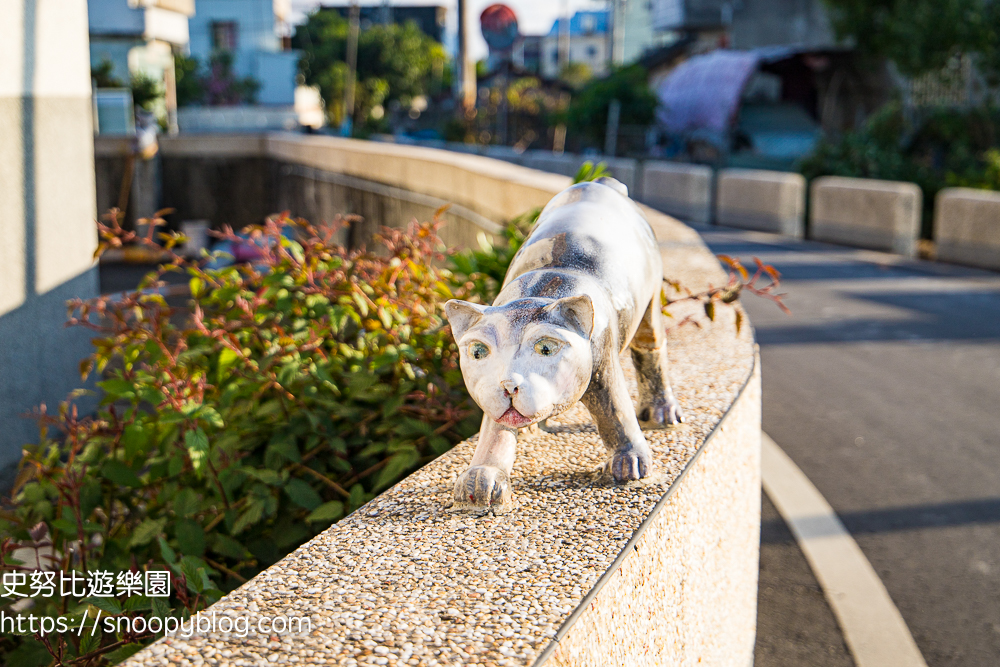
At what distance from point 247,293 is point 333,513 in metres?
1.40

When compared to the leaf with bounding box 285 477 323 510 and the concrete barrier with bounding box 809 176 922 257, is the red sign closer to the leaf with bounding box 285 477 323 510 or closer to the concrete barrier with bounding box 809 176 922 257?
the concrete barrier with bounding box 809 176 922 257

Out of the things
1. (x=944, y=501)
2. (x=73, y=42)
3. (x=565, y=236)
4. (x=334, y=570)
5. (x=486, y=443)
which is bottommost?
(x=944, y=501)

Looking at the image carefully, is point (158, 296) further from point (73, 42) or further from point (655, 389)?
point (73, 42)

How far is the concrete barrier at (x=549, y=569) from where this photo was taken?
5.44ft

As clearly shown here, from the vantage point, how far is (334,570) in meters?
1.93

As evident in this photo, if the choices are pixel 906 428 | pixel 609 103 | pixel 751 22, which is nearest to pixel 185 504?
pixel 906 428

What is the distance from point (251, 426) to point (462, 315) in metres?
1.56

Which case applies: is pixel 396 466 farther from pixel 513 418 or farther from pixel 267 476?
pixel 513 418

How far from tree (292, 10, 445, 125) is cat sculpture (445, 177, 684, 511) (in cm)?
5521

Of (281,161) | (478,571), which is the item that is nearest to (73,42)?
(478,571)

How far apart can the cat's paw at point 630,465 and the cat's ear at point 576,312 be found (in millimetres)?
388

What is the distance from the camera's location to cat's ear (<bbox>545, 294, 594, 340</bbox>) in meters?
2.03

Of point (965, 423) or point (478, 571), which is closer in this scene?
point (478, 571)

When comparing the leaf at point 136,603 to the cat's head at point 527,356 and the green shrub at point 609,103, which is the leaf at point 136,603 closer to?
Answer: the cat's head at point 527,356
